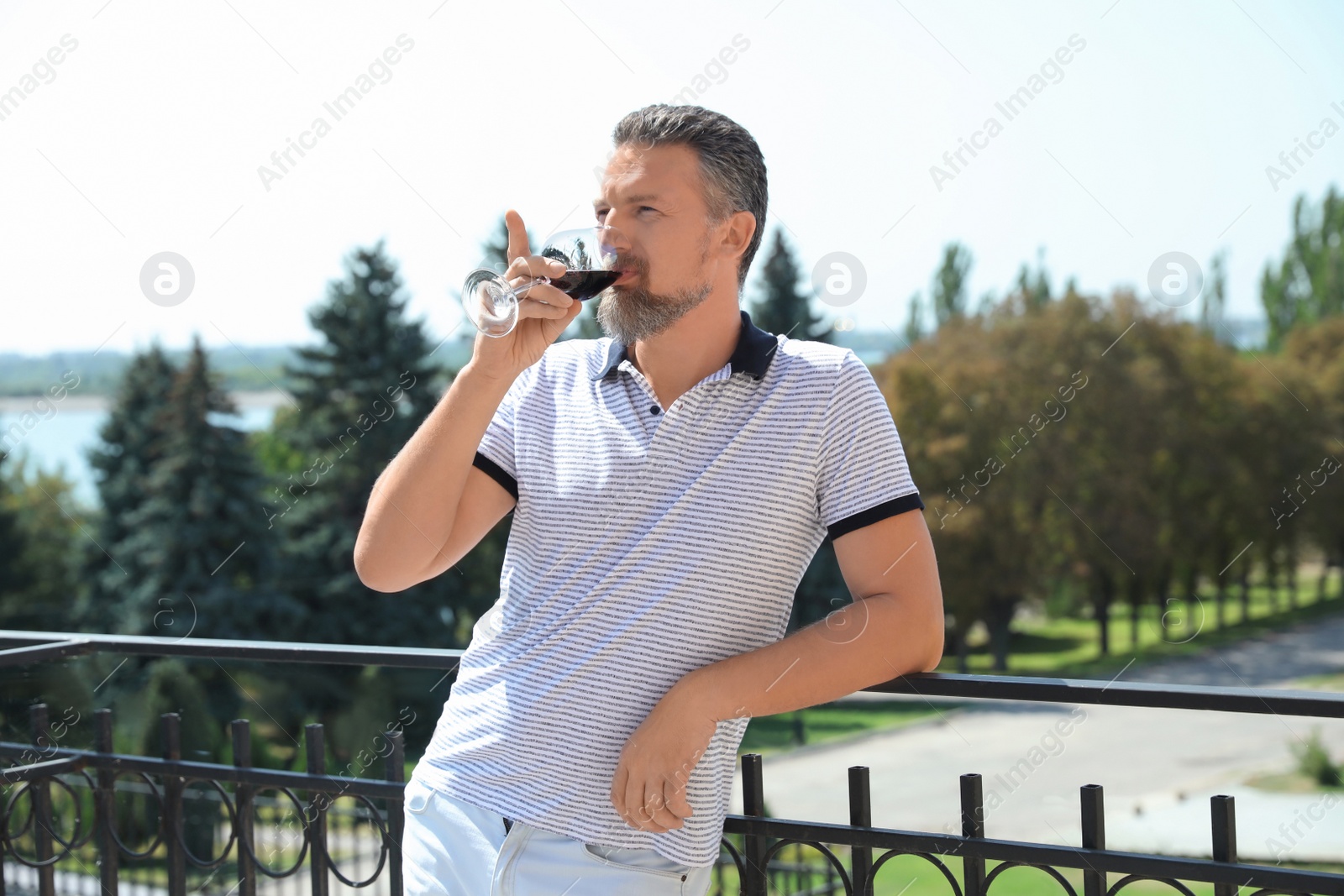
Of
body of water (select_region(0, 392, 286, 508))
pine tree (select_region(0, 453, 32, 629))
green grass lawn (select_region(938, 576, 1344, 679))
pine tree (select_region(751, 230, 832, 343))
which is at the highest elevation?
pine tree (select_region(751, 230, 832, 343))

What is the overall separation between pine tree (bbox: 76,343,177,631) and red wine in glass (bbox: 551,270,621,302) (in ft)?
102

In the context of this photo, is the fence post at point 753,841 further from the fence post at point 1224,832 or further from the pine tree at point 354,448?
the pine tree at point 354,448

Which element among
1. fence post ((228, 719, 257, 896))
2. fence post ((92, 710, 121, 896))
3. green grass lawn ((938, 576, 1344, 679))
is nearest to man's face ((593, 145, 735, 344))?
fence post ((228, 719, 257, 896))

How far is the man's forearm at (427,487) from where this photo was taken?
6.32 ft

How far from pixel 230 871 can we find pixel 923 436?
36.4m

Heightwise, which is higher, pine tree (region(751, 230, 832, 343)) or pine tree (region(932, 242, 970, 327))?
pine tree (region(932, 242, 970, 327))

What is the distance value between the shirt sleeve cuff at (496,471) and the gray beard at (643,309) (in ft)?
1.03

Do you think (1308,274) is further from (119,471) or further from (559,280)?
(559,280)

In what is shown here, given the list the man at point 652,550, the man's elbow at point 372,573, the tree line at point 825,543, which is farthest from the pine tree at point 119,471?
the man at point 652,550

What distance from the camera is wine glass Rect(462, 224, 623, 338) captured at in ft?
6.08

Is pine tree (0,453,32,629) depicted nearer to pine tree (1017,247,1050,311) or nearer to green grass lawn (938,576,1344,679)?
green grass lawn (938,576,1344,679)

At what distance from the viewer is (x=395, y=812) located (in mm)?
2621

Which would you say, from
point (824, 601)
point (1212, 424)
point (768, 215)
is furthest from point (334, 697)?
point (1212, 424)

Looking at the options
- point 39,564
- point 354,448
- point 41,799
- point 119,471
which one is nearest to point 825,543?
point 354,448
